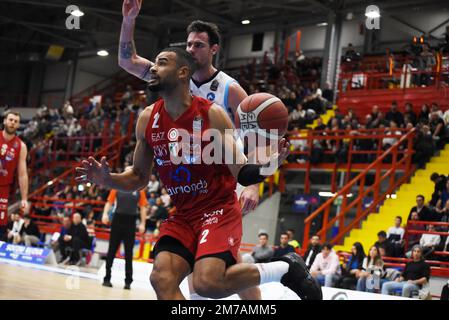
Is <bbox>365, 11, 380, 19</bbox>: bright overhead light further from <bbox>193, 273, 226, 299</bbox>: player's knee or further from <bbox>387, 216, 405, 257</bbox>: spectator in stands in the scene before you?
<bbox>193, 273, 226, 299</bbox>: player's knee

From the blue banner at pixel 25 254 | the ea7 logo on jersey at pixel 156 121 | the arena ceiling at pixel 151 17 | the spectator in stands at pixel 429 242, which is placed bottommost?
the blue banner at pixel 25 254

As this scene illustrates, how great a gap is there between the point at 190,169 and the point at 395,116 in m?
13.9

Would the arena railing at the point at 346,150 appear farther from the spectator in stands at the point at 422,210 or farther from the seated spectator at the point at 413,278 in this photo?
the seated spectator at the point at 413,278

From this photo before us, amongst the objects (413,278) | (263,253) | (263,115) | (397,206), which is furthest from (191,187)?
(397,206)

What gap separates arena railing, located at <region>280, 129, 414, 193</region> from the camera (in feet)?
53.1

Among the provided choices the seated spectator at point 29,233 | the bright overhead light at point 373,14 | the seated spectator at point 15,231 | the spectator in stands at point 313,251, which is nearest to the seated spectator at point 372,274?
the spectator in stands at point 313,251

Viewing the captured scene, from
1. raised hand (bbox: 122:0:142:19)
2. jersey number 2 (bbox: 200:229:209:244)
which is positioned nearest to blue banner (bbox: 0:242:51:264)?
raised hand (bbox: 122:0:142:19)

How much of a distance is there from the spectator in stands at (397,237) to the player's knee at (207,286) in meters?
9.13

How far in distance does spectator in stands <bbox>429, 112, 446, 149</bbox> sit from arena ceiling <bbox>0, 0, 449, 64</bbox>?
8679 mm

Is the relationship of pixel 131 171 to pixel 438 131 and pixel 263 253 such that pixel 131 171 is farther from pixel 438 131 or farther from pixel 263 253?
pixel 438 131

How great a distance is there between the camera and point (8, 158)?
8.82 metres

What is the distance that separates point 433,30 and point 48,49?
62.2ft

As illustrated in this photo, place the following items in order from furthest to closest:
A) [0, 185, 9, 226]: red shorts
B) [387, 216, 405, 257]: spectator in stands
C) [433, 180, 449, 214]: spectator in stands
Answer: [433, 180, 449, 214]: spectator in stands, [387, 216, 405, 257]: spectator in stands, [0, 185, 9, 226]: red shorts

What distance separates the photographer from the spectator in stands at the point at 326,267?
12.4 m
